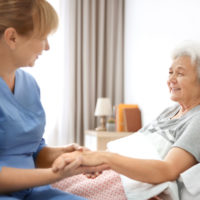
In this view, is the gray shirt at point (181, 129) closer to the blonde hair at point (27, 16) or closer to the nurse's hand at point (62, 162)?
the nurse's hand at point (62, 162)

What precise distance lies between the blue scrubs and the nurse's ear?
0.49 feet

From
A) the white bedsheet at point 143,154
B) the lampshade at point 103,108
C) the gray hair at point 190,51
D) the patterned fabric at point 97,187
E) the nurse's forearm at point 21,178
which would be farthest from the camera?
the lampshade at point 103,108

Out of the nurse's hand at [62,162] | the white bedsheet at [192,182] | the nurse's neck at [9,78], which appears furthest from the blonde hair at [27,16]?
the white bedsheet at [192,182]

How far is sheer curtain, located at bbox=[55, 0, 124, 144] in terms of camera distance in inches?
168

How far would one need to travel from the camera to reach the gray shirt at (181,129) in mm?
1295

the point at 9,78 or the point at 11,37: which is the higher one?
the point at 11,37

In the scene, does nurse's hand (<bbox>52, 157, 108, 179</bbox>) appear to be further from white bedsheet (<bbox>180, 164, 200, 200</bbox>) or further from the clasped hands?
white bedsheet (<bbox>180, 164, 200, 200</bbox>)

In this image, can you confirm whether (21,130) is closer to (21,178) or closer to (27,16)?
(21,178)

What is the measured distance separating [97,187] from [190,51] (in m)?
0.83

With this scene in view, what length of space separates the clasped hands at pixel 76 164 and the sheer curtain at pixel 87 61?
3.05 meters

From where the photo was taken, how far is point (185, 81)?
1.62 meters

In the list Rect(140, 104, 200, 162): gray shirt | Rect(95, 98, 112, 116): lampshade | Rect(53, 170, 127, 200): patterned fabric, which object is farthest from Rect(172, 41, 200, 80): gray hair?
Rect(95, 98, 112, 116): lampshade

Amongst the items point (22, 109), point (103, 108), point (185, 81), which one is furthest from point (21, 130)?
point (103, 108)

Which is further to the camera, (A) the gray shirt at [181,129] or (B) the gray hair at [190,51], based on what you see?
(B) the gray hair at [190,51]
